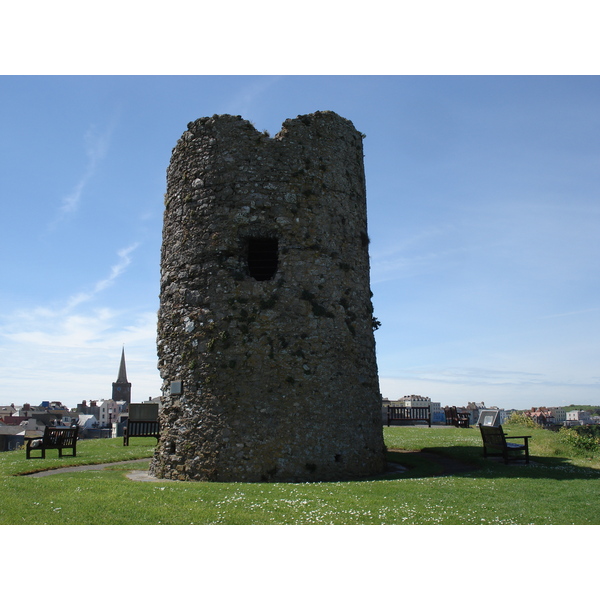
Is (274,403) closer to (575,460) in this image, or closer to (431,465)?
(431,465)

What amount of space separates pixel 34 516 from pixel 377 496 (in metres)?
4.79

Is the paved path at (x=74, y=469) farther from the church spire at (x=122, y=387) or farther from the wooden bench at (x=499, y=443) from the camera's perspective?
the church spire at (x=122, y=387)

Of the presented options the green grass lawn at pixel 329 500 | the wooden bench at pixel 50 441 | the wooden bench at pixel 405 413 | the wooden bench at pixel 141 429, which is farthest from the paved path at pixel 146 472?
the wooden bench at pixel 405 413

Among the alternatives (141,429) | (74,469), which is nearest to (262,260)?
(74,469)

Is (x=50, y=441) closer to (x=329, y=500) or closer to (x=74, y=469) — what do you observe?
(x=74, y=469)

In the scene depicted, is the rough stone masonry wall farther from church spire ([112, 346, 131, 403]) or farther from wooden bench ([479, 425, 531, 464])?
church spire ([112, 346, 131, 403])

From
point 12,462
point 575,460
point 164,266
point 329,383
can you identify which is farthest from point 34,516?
point 575,460

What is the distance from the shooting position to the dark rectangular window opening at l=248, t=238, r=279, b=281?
11.9m

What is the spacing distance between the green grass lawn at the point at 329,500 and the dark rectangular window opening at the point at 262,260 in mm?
4700

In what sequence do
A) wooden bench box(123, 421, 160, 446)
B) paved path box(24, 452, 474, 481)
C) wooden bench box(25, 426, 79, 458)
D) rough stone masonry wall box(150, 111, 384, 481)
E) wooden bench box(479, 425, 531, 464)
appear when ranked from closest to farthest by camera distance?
rough stone masonry wall box(150, 111, 384, 481), paved path box(24, 452, 474, 481), wooden bench box(479, 425, 531, 464), wooden bench box(25, 426, 79, 458), wooden bench box(123, 421, 160, 446)

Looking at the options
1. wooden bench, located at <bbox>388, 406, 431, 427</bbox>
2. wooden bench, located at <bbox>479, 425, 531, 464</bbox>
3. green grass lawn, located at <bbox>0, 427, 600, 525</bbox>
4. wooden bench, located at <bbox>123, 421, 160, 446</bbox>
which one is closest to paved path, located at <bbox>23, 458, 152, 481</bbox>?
green grass lawn, located at <bbox>0, 427, 600, 525</bbox>

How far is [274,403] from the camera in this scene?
10.7m

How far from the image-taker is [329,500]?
7691mm

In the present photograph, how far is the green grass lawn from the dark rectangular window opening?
4.70 m
